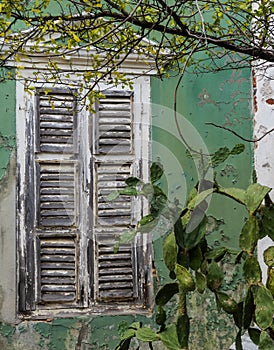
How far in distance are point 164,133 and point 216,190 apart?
2064mm

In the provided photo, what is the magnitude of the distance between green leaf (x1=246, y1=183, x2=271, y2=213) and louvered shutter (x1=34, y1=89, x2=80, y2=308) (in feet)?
7.00

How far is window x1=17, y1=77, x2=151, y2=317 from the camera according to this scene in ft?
13.0

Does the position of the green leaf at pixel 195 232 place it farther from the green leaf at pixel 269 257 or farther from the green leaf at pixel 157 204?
the green leaf at pixel 269 257

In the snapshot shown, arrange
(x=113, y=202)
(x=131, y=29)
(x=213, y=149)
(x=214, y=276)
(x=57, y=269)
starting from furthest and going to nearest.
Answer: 1. (x=213, y=149)
2. (x=113, y=202)
3. (x=57, y=269)
4. (x=131, y=29)
5. (x=214, y=276)

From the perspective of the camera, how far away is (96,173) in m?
4.11

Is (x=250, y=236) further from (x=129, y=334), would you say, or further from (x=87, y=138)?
(x=87, y=138)

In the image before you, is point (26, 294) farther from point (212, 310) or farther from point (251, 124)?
point (251, 124)

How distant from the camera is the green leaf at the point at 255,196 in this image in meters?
1.99

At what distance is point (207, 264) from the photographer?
2197mm

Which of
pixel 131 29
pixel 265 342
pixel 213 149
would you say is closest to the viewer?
pixel 265 342

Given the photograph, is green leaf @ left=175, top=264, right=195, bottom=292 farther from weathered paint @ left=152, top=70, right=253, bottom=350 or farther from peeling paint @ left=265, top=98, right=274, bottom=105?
peeling paint @ left=265, top=98, right=274, bottom=105

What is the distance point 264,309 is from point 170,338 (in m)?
0.37

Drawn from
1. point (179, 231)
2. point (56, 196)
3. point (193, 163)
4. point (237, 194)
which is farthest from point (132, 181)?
point (193, 163)

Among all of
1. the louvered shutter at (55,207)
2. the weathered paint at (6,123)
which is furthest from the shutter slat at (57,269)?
the weathered paint at (6,123)
